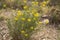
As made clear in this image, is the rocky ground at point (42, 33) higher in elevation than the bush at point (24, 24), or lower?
lower

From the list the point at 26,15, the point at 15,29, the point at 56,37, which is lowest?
the point at 56,37

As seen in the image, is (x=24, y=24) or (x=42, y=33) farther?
(x=42, y=33)

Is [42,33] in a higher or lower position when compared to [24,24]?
lower

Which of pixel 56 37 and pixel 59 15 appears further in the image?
pixel 59 15

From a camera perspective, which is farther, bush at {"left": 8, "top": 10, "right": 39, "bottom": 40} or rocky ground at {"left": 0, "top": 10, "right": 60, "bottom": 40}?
rocky ground at {"left": 0, "top": 10, "right": 60, "bottom": 40}

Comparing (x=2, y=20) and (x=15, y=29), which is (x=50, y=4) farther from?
(x=15, y=29)

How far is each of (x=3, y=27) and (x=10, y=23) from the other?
0.74 meters

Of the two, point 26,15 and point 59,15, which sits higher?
point 26,15

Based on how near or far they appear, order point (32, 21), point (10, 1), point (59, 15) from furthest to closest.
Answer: point (10, 1), point (59, 15), point (32, 21)

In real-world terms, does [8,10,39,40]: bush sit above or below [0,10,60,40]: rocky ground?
above

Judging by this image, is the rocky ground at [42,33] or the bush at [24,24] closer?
the bush at [24,24]

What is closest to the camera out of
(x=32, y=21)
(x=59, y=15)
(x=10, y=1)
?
(x=32, y=21)

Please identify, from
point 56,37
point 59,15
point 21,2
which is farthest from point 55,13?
point 21,2

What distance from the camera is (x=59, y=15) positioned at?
505 centimetres
